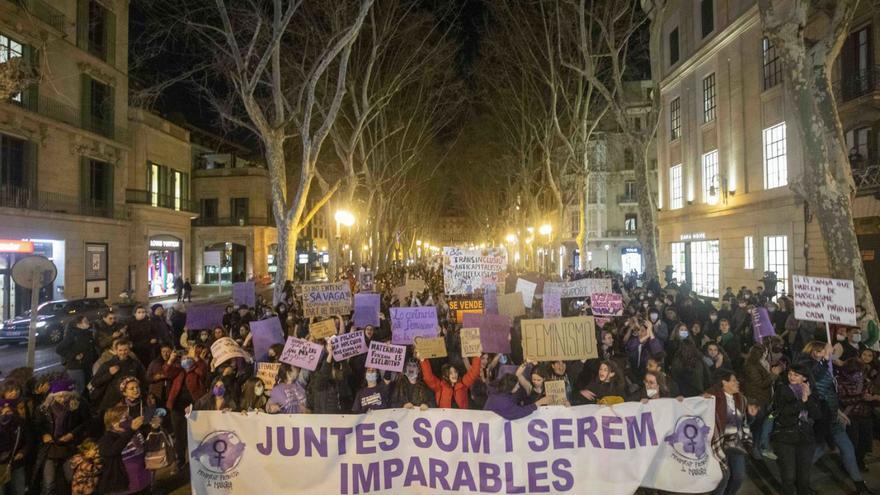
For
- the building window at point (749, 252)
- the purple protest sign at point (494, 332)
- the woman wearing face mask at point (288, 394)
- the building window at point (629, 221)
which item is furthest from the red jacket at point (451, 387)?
the building window at point (629, 221)

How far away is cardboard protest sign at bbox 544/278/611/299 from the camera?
1249 centimetres

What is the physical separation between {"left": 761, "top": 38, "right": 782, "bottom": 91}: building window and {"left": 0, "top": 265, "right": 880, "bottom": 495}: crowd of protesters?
13264mm

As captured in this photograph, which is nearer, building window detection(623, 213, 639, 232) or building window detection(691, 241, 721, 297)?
building window detection(691, 241, 721, 297)

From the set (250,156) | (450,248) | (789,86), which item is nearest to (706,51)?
(789,86)

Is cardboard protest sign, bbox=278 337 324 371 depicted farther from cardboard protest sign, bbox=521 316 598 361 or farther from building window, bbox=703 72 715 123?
building window, bbox=703 72 715 123

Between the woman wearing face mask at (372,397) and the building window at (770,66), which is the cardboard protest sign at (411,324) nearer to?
the woman wearing face mask at (372,397)

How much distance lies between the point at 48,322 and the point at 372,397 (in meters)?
15.4

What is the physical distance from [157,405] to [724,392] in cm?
687

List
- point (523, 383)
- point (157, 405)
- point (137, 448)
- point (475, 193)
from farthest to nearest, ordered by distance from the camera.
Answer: point (475, 193) → point (157, 405) → point (523, 383) → point (137, 448)

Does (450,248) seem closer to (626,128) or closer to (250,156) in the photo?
(626,128)

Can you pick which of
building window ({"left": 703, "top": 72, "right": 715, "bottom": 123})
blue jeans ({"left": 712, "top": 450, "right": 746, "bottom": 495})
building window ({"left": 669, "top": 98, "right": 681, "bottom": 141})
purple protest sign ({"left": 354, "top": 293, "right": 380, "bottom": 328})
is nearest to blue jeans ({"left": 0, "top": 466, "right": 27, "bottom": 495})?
purple protest sign ({"left": 354, "top": 293, "right": 380, "bottom": 328})

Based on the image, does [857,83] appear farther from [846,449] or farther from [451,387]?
[451,387]

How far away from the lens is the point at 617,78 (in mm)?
17109

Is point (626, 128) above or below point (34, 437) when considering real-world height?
above
